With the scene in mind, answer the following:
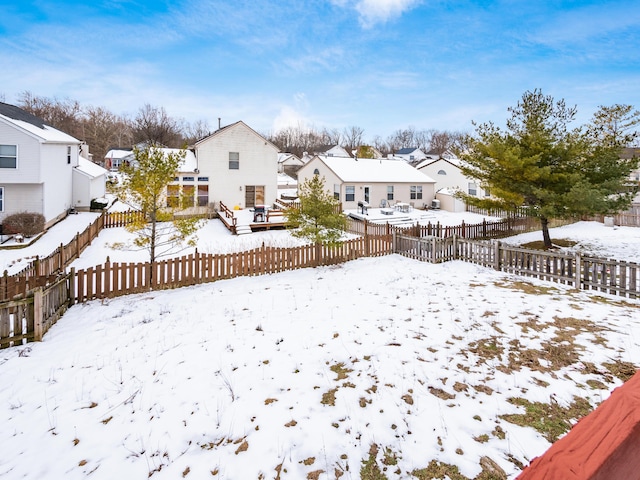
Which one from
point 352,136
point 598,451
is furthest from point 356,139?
point 598,451

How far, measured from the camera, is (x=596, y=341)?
273 inches

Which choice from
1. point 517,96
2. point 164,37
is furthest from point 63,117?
point 517,96

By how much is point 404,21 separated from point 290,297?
24.4 meters

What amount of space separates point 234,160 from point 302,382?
2817 centimetres

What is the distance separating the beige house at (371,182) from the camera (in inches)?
1398

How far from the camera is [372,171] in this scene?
38.0 m

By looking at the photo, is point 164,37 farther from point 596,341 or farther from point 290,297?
point 596,341

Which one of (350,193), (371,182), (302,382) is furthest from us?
(371,182)

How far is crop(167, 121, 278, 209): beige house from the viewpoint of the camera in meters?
29.9

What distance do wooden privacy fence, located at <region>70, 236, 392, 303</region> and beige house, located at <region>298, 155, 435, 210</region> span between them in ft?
63.1

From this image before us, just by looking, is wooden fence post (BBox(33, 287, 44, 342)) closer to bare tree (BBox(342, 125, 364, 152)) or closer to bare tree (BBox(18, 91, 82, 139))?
bare tree (BBox(18, 91, 82, 139))

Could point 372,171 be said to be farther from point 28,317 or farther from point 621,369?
point 28,317

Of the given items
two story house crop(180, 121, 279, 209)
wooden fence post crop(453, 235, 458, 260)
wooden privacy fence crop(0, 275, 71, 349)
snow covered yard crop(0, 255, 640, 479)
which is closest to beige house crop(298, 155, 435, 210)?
two story house crop(180, 121, 279, 209)

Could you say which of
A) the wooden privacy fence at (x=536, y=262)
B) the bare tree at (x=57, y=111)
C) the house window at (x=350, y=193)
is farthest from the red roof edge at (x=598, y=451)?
the bare tree at (x=57, y=111)
